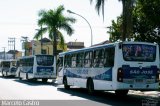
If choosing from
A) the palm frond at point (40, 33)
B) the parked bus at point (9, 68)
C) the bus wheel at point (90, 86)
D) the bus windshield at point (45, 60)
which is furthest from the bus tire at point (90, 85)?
the palm frond at point (40, 33)

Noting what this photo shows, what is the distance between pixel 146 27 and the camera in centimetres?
3391

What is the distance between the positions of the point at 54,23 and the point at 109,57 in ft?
114

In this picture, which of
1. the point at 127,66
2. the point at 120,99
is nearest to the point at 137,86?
the point at 127,66

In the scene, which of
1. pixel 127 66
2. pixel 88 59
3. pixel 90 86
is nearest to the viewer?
pixel 127 66

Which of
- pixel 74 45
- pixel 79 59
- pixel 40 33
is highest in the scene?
pixel 74 45

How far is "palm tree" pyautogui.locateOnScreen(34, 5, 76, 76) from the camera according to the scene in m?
53.6

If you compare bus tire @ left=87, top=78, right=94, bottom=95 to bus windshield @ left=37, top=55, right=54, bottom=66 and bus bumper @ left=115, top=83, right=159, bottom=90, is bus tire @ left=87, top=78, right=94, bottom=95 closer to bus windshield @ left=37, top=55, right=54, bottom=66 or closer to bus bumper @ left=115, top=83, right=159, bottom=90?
bus bumper @ left=115, top=83, right=159, bottom=90

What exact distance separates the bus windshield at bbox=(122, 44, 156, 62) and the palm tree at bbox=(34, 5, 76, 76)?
34.5 m

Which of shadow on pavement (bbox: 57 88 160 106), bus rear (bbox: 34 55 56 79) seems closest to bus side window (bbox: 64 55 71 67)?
shadow on pavement (bbox: 57 88 160 106)

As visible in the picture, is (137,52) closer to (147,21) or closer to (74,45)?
(147,21)

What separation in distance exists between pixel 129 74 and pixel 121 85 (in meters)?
0.63

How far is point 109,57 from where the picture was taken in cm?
1964

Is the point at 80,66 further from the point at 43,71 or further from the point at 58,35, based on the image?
the point at 58,35

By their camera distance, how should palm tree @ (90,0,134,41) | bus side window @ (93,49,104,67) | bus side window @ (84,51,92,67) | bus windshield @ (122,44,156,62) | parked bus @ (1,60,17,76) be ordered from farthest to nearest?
1. parked bus @ (1,60,17,76)
2. palm tree @ (90,0,134,41)
3. bus side window @ (84,51,92,67)
4. bus side window @ (93,49,104,67)
5. bus windshield @ (122,44,156,62)
